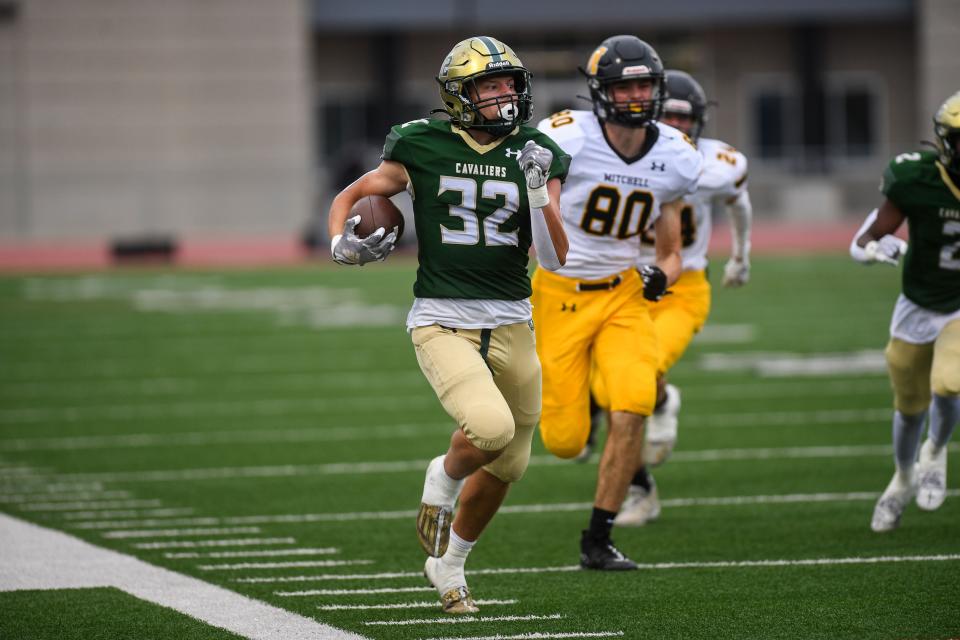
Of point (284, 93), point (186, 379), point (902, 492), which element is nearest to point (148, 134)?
point (284, 93)

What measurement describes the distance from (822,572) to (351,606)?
1.82 m

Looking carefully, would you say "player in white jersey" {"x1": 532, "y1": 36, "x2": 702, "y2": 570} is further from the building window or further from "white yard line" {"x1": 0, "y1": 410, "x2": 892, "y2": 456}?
the building window

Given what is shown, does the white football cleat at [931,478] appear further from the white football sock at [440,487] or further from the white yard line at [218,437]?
the white yard line at [218,437]

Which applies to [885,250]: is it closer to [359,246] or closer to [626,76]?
[626,76]

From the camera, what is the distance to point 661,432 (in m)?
7.79

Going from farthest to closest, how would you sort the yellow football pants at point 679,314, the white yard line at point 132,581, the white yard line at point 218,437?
1. the white yard line at point 218,437
2. the yellow football pants at point 679,314
3. the white yard line at point 132,581

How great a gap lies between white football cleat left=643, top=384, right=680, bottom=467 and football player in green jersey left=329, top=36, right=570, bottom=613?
2109 millimetres

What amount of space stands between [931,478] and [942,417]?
0.90 ft

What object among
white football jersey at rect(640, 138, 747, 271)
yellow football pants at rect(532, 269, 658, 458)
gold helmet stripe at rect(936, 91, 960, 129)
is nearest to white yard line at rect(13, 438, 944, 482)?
white football jersey at rect(640, 138, 747, 271)

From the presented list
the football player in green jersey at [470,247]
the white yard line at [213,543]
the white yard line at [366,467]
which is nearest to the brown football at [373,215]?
the football player in green jersey at [470,247]

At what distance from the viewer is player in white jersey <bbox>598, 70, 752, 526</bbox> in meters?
7.57

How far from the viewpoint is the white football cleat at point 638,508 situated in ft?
24.5

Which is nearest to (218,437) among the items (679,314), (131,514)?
(131,514)

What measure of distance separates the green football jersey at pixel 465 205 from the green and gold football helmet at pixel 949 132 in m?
1.84
